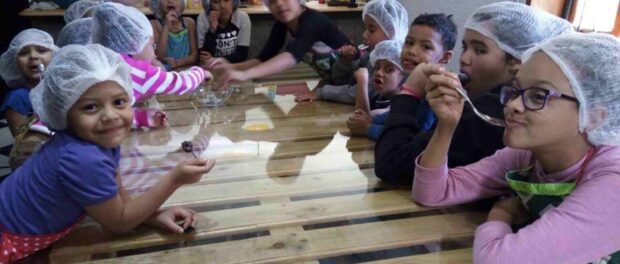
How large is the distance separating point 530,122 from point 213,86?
1.70m

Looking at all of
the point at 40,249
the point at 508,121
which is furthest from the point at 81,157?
the point at 508,121

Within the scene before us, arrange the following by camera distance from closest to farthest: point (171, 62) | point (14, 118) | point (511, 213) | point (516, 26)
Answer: point (511, 213), point (516, 26), point (14, 118), point (171, 62)

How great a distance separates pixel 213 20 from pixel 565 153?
8.43 ft

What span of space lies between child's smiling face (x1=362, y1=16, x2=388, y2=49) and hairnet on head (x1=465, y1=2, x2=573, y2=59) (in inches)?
35.4

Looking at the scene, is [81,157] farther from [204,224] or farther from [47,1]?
[47,1]

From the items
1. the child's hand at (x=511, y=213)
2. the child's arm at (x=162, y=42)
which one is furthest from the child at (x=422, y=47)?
the child's arm at (x=162, y=42)

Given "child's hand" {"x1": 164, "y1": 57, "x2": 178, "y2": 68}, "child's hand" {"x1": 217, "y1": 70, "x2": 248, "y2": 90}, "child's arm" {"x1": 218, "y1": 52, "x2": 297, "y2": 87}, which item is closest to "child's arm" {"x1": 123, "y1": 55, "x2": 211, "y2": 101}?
"child's hand" {"x1": 217, "y1": 70, "x2": 248, "y2": 90}

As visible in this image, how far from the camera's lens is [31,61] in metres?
2.14

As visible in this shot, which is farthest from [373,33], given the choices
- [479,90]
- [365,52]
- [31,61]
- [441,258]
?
[31,61]

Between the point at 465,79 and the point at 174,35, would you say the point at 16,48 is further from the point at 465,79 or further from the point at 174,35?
the point at 465,79

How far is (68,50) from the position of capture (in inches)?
43.8

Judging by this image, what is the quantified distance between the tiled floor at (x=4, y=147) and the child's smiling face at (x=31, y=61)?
0.83 m

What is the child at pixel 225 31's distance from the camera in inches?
122

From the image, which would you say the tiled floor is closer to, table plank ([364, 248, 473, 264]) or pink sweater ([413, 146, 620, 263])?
table plank ([364, 248, 473, 264])
